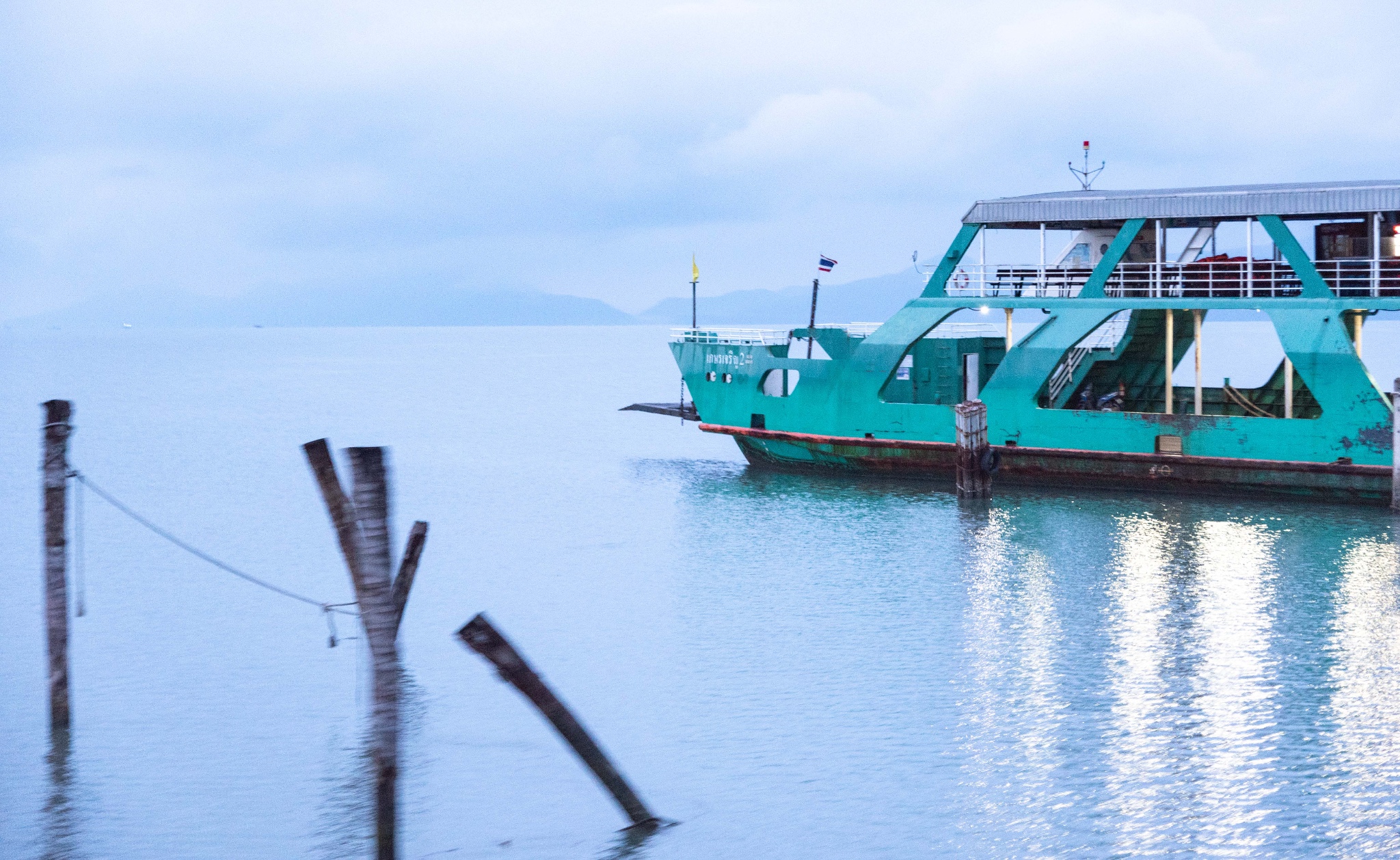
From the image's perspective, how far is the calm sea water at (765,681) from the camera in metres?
12.6

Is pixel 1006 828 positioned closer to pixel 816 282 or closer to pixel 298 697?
pixel 298 697

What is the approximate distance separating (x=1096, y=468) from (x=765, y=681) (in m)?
13.7

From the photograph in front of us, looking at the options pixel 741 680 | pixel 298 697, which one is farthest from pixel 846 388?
pixel 298 697

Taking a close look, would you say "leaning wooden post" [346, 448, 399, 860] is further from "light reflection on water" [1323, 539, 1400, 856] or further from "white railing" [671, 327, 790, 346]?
"white railing" [671, 327, 790, 346]

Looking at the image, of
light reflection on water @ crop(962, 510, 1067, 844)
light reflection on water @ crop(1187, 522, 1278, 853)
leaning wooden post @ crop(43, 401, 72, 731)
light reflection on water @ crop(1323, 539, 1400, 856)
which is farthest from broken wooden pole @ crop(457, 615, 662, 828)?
light reflection on water @ crop(1323, 539, 1400, 856)

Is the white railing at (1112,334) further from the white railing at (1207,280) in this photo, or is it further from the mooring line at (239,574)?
the mooring line at (239,574)

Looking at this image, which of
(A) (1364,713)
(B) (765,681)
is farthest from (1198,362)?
(B) (765,681)

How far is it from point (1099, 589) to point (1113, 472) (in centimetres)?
724

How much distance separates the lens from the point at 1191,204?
89.2 feet

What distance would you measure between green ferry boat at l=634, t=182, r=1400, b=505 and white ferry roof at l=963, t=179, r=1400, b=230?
43mm

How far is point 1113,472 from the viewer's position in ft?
91.2

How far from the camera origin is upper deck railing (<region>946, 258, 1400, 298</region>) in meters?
26.2

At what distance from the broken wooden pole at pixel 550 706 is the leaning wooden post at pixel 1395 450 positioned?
17.8 m

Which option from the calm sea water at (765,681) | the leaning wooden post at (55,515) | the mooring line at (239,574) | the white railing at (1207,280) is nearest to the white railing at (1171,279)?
the white railing at (1207,280)
